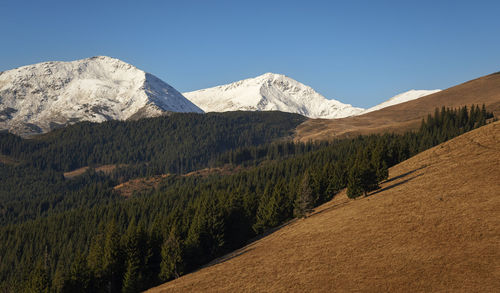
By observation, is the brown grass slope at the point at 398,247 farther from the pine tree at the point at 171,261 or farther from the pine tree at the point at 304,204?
the pine tree at the point at 171,261

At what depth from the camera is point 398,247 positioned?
44250 millimetres

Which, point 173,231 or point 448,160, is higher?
point 448,160

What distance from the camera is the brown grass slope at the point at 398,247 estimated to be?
3694cm

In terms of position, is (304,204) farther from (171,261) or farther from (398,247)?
(398,247)

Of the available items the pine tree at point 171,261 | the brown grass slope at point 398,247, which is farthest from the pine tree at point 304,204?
the pine tree at point 171,261

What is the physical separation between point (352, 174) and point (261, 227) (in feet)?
84.3

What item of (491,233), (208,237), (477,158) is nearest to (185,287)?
(208,237)

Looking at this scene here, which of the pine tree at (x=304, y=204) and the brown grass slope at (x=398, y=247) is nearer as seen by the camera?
the brown grass slope at (x=398, y=247)

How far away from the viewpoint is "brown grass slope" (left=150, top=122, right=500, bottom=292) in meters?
36.9

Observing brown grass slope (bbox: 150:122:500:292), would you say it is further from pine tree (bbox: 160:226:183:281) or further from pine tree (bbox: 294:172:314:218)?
pine tree (bbox: 160:226:183:281)

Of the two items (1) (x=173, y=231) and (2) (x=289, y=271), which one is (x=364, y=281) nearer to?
(2) (x=289, y=271)

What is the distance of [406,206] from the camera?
57.5 meters

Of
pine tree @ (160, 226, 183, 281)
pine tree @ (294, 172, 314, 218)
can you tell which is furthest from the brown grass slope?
pine tree @ (160, 226, 183, 281)

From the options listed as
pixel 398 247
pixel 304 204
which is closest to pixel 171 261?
pixel 304 204
